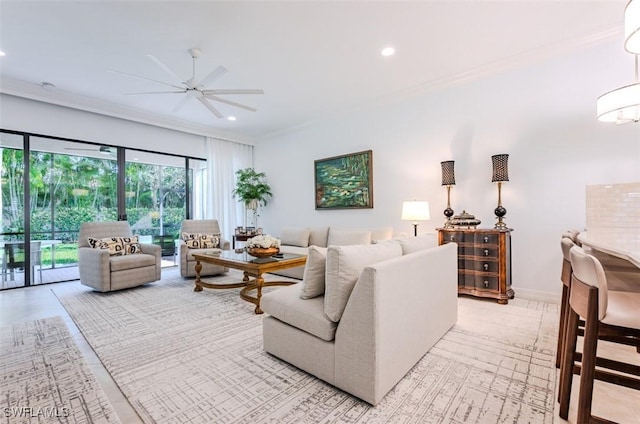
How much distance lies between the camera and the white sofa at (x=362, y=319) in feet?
4.97

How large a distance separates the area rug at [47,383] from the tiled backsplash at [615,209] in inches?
135

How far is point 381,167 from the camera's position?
4.57 metres

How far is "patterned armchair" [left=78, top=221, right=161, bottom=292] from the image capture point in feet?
12.2

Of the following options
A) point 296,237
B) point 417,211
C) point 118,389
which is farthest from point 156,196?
point 417,211

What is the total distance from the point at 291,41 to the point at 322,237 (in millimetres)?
2896

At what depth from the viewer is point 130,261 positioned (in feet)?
12.8

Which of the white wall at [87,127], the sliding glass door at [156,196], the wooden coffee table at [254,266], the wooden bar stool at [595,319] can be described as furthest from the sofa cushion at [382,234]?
the white wall at [87,127]

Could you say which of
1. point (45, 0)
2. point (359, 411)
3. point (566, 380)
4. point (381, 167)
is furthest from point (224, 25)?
point (566, 380)

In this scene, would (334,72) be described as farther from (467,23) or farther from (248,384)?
(248,384)

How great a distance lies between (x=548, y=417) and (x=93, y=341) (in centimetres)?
309

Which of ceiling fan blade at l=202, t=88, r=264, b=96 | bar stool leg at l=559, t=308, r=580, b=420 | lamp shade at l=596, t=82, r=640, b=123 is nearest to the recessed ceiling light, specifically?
ceiling fan blade at l=202, t=88, r=264, b=96

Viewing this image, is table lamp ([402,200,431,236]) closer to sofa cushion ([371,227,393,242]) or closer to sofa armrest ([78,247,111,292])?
sofa cushion ([371,227,393,242])

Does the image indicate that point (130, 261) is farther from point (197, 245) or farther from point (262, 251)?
point (262, 251)

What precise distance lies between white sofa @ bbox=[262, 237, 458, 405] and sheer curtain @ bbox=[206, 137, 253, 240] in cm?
447
